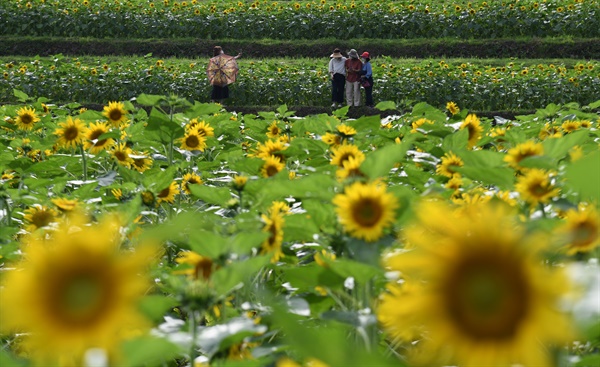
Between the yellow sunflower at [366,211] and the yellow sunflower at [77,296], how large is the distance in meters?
0.58

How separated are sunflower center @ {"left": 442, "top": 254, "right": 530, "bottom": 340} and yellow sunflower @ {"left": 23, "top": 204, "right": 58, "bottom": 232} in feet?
5.34

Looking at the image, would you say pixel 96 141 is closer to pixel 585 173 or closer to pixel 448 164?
pixel 448 164

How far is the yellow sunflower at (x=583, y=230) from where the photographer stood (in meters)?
1.31

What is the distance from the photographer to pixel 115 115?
3.50 metres

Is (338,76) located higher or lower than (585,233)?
lower

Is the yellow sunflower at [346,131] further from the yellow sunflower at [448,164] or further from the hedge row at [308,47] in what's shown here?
the hedge row at [308,47]

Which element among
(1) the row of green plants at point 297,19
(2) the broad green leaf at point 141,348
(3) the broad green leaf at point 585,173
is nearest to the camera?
(2) the broad green leaf at point 141,348

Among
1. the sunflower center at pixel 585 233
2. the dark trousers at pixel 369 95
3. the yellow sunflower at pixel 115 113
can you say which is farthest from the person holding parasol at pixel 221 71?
the sunflower center at pixel 585 233

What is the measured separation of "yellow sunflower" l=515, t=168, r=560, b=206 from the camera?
1.66 m

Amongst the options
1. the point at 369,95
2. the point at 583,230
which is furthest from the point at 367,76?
the point at 583,230

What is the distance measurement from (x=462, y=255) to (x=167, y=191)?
192 cm

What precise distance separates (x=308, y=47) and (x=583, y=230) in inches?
701

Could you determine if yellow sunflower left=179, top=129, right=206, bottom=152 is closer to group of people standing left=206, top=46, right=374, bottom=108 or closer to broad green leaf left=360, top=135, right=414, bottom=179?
broad green leaf left=360, top=135, right=414, bottom=179

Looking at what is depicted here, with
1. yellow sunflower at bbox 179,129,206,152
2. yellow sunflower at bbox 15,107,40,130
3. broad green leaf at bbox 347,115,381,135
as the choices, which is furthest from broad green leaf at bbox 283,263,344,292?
yellow sunflower at bbox 15,107,40,130
